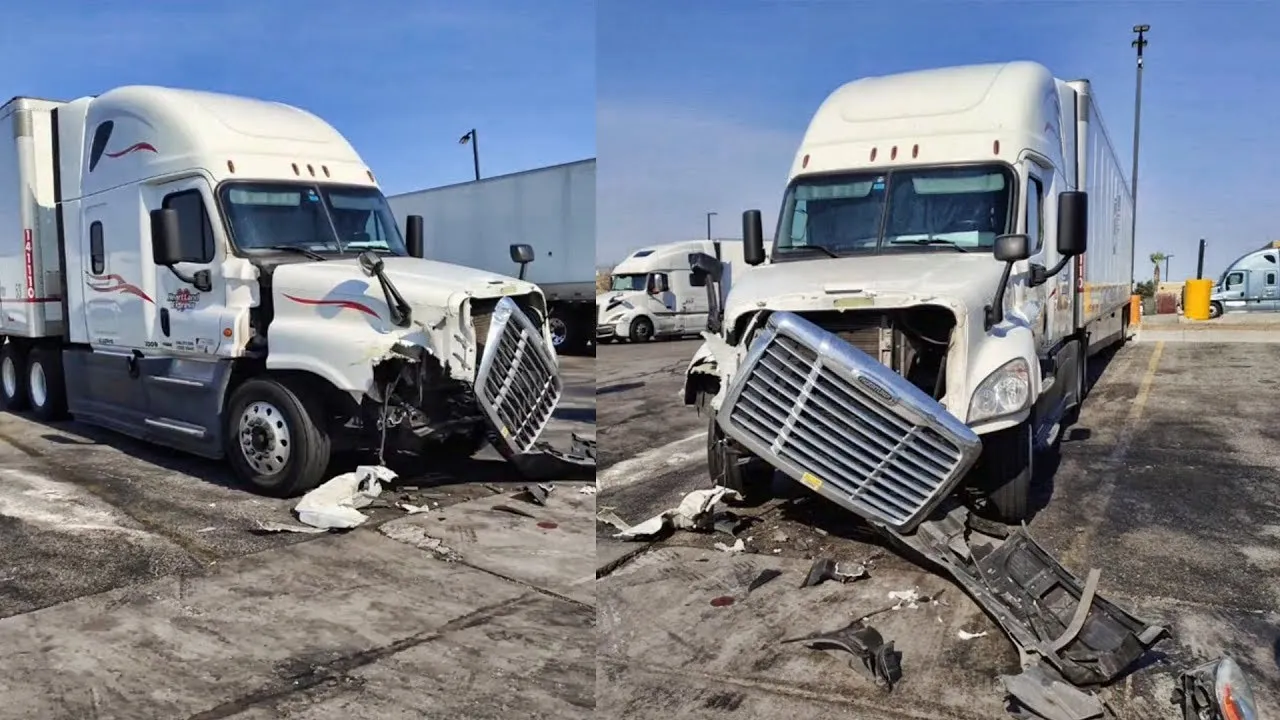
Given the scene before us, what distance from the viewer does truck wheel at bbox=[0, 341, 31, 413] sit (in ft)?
38.7

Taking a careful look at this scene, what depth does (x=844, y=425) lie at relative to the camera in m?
5.08

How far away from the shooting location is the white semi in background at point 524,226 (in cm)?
1552

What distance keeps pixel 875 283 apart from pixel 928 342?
0.47 m

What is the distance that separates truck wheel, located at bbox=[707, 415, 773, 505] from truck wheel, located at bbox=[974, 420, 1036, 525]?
1.40 metres

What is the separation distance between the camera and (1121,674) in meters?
3.80

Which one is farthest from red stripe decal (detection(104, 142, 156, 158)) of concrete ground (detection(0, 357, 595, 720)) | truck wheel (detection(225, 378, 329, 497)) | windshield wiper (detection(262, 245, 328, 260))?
concrete ground (detection(0, 357, 595, 720))

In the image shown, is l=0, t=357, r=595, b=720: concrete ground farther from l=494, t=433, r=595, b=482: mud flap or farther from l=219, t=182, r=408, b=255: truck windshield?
l=219, t=182, r=408, b=255: truck windshield

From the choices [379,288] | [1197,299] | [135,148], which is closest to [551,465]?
[379,288]

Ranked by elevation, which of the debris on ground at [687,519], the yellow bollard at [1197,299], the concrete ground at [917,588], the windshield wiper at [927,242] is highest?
the windshield wiper at [927,242]

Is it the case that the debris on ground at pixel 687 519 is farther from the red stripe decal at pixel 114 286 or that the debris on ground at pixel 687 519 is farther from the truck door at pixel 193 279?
the red stripe decal at pixel 114 286

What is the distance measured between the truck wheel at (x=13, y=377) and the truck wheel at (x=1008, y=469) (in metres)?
11.2

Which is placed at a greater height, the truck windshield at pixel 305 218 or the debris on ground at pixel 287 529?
the truck windshield at pixel 305 218

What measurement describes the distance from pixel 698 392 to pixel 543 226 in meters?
11.9

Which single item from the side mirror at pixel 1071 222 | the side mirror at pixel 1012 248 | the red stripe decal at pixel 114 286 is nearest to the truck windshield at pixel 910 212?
the side mirror at pixel 1071 222
